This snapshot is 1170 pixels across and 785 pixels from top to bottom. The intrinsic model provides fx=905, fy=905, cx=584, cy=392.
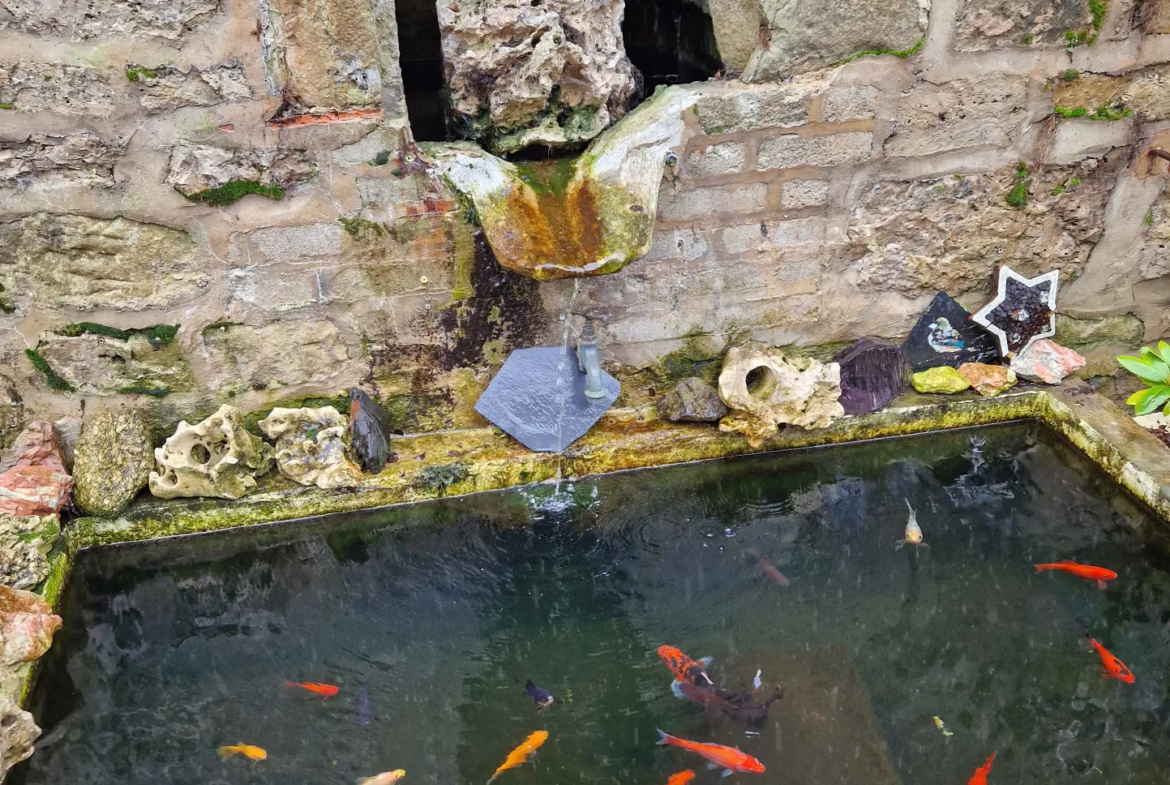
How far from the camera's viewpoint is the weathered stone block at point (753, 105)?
12.0 feet

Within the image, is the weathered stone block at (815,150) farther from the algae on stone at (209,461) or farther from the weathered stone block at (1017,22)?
the algae on stone at (209,461)

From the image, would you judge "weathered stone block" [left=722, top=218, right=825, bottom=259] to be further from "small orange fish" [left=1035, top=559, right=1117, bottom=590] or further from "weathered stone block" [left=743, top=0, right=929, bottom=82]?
"small orange fish" [left=1035, top=559, right=1117, bottom=590]

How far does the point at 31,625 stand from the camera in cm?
301

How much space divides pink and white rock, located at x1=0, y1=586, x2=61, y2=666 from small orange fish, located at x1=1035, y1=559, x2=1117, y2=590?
3537mm

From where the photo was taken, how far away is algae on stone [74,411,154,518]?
358cm

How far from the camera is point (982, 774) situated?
2.73 meters

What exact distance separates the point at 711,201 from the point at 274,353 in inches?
77.2

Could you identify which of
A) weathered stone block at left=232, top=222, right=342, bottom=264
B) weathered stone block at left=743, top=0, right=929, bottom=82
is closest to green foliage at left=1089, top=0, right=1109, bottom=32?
weathered stone block at left=743, top=0, right=929, bottom=82

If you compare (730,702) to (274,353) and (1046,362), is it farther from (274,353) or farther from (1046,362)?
(1046,362)

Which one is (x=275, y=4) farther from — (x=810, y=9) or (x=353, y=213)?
(x=810, y=9)

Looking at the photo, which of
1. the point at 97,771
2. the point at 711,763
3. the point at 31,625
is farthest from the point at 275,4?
the point at 711,763

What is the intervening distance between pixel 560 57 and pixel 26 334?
2.38 m

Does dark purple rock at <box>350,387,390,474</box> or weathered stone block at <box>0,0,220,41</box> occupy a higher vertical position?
weathered stone block at <box>0,0,220,41</box>

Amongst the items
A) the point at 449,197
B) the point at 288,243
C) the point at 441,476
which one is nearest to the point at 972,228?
the point at 449,197
